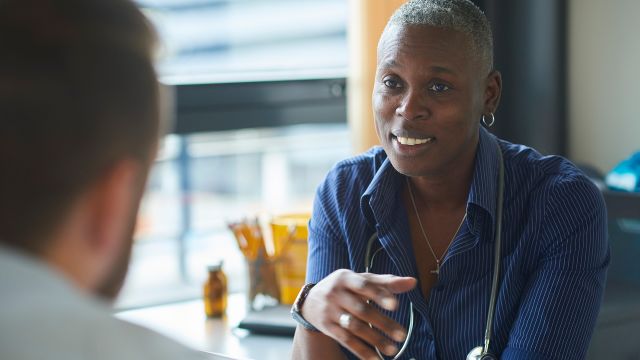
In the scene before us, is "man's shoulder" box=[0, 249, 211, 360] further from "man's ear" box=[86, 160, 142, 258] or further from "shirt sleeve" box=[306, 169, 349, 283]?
"shirt sleeve" box=[306, 169, 349, 283]

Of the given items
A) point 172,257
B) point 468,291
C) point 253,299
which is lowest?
point 172,257

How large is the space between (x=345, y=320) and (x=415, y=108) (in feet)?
1.46

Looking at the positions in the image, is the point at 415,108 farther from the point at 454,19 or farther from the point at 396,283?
the point at 396,283

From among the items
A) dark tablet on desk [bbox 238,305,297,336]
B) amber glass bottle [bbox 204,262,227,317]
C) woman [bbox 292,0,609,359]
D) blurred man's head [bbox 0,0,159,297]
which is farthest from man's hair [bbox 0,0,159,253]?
amber glass bottle [bbox 204,262,227,317]

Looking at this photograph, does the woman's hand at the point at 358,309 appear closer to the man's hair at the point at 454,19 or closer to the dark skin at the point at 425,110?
the dark skin at the point at 425,110

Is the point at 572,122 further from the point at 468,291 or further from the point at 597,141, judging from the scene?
the point at 468,291

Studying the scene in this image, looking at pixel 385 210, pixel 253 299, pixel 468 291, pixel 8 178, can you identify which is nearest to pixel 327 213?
pixel 385 210

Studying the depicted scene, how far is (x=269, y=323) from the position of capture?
2.35m

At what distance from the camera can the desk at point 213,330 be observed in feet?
7.24

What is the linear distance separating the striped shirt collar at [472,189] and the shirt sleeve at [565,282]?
0.12 metres

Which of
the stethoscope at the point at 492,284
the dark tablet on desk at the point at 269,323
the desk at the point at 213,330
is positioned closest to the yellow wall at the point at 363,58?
the desk at the point at 213,330

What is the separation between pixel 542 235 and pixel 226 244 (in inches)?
96.6

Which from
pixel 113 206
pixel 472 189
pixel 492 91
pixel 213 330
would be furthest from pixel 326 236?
pixel 113 206

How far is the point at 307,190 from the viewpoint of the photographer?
4.38 metres
